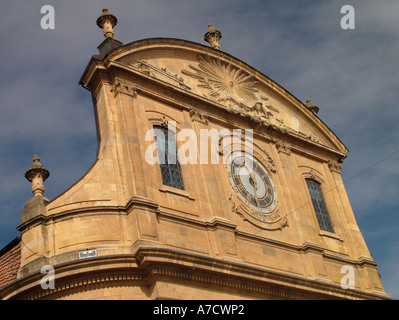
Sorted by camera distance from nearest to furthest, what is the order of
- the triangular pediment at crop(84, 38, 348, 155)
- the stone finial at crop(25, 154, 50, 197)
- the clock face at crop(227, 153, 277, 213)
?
the stone finial at crop(25, 154, 50, 197) < the clock face at crop(227, 153, 277, 213) < the triangular pediment at crop(84, 38, 348, 155)

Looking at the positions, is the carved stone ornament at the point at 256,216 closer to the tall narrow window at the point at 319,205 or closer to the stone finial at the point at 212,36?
the tall narrow window at the point at 319,205

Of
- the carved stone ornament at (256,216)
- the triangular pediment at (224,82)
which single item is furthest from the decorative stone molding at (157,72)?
the carved stone ornament at (256,216)

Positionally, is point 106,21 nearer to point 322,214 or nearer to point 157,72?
point 157,72

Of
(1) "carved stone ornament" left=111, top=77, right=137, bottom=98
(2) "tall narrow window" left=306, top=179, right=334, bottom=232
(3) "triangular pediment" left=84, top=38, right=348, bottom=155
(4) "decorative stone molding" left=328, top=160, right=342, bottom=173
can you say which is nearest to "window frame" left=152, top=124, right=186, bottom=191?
(1) "carved stone ornament" left=111, top=77, right=137, bottom=98

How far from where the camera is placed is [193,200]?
65.0 ft

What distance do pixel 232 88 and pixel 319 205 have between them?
5.20 m

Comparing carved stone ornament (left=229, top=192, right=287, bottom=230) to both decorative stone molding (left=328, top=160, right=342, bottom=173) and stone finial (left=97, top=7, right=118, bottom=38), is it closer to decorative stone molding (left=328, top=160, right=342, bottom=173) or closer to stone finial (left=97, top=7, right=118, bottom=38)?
decorative stone molding (left=328, top=160, right=342, bottom=173)

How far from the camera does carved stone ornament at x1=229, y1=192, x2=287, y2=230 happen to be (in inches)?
826

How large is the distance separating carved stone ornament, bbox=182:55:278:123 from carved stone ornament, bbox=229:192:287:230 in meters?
3.53

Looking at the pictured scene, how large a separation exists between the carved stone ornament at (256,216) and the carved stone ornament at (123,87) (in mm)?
4392

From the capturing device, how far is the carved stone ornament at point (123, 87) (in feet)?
67.3

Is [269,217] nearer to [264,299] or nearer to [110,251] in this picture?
[264,299]

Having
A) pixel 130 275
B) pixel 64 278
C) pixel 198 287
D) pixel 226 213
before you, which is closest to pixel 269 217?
pixel 226 213
